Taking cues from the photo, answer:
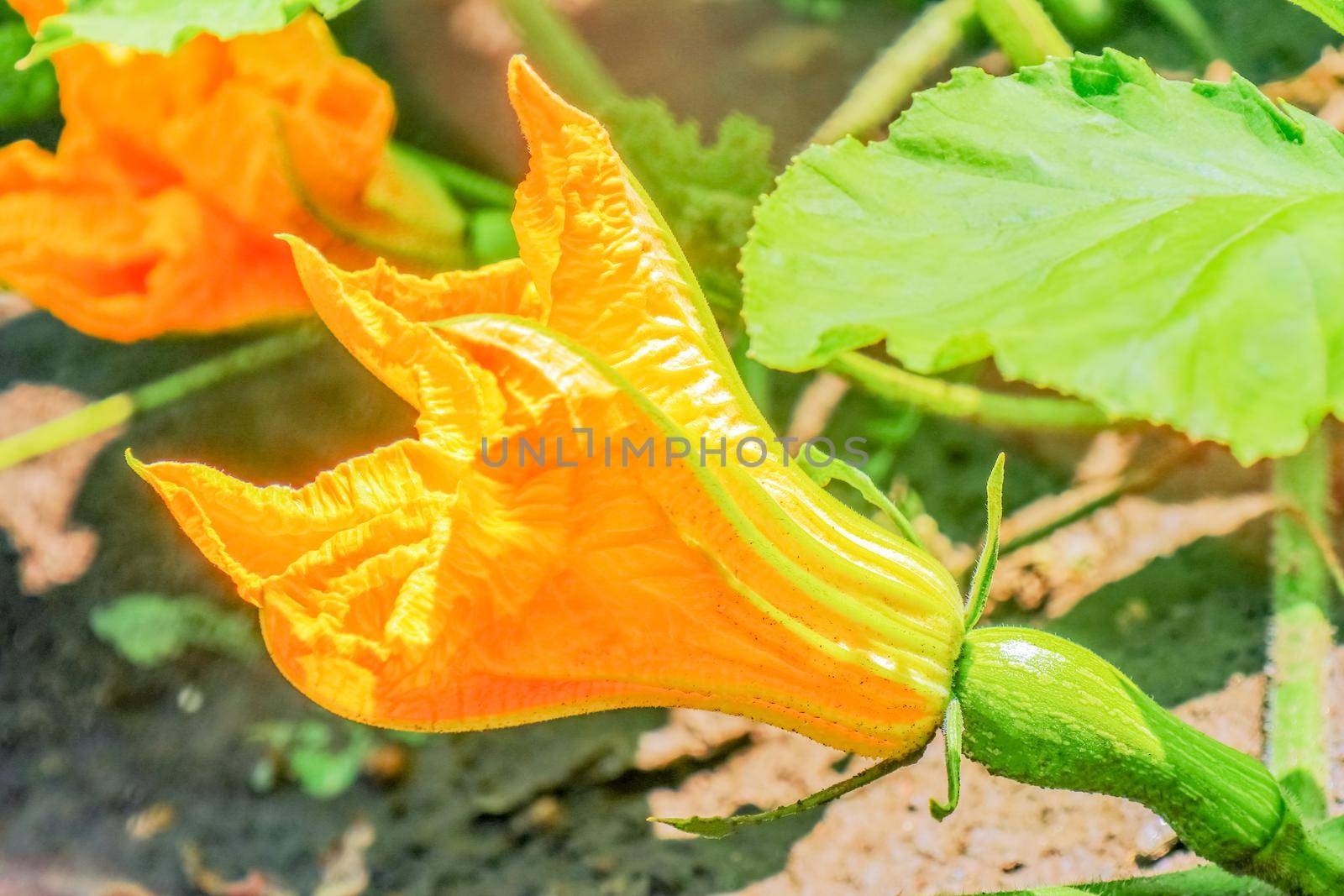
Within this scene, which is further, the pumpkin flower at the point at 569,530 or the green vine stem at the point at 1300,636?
the green vine stem at the point at 1300,636

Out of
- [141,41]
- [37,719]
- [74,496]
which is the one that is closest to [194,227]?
[141,41]

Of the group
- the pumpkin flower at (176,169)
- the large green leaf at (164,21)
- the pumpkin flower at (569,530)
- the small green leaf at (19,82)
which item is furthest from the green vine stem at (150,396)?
the pumpkin flower at (569,530)

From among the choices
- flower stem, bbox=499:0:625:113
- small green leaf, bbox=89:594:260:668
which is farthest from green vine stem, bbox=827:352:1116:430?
small green leaf, bbox=89:594:260:668

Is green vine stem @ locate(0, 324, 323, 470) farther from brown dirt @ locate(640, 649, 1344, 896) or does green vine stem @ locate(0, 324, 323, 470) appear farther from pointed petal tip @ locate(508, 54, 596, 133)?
pointed petal tip @ locate(508, 54, 596, 133)

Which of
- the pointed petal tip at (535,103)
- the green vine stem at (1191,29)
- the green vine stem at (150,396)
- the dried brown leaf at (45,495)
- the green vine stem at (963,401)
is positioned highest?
the green vine stem at (1191,29)

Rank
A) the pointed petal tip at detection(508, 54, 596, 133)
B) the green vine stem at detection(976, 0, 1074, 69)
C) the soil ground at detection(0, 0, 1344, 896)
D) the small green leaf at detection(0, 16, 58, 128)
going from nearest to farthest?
the pointed petal tip at detection(508, 54, 596, 133), the soil ground at detection(0, 0, 1344, 896), the green vine stem at detection(976, 0, 1074, 69), the small green leaf at detection(0, 16, 58, 128)

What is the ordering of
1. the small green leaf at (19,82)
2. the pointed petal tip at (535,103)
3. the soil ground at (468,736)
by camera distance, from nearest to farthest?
the pointed petal tip at (535,103), the soil ground at (468,736), the small green leaf at (19,82)

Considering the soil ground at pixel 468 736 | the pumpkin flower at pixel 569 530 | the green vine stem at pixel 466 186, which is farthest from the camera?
the green vine stem at pixel 466 186

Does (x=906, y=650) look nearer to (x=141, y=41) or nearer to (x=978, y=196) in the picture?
(x=978, y=196)

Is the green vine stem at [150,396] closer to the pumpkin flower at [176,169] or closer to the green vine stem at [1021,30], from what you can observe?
the pumpkin flower at [176,169]
